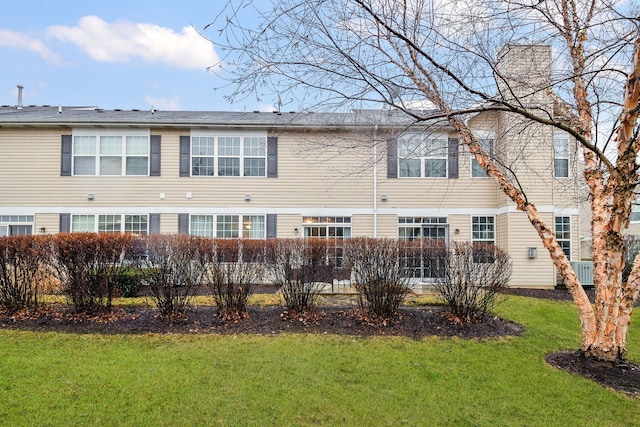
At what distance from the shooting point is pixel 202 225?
12.6 m

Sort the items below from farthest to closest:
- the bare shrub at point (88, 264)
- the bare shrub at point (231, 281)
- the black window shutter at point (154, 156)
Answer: the black window shutter at point (154, 156)
the bare shrub at point (231, 281)
the bare shrub at point (88, 264)

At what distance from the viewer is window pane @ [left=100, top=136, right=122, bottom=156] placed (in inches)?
496

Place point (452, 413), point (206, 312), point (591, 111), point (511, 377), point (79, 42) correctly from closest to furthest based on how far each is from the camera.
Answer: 1. point (452, 413)
2. point (511, 377)
3. point (591, 111)
4. point (206, 312)
5. point (79, 42)

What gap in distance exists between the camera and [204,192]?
12.7 meters

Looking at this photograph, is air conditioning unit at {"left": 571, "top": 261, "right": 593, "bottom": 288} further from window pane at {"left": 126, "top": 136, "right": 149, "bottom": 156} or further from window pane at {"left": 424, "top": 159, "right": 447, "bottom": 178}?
window pane at {"left": 126, "top": 136, "right": 149, "bottom": 156}

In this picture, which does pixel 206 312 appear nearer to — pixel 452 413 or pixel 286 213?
pixel 452 413

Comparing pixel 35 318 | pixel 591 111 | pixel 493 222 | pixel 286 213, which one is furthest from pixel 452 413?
pixel 493 222

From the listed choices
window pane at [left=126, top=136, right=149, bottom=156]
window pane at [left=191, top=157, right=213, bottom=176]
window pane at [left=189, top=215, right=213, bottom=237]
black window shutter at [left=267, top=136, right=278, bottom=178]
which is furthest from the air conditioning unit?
window pane at [left=126, top=136, right=149, bottom=156]

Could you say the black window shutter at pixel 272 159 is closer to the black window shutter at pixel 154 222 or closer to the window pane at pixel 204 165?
the window pane at pixel 204 165

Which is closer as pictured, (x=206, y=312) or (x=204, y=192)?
(x=206, y=312)

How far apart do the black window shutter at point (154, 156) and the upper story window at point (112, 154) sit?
13cm

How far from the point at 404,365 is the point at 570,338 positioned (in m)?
3.37

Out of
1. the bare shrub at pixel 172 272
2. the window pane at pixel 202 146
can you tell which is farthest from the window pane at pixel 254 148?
the bare shrub at pixel 172 272

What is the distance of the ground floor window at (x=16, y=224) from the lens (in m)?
12.4
